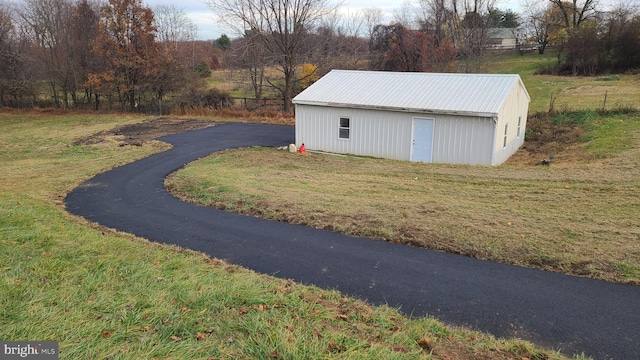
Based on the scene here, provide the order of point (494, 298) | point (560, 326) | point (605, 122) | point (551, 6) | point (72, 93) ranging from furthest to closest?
point (551, 6) → point (72, 93) → point (605, 122) → point (494, 298) → point (560, 326)

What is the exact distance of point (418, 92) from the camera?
58.2ft

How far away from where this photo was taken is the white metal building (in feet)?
51.8

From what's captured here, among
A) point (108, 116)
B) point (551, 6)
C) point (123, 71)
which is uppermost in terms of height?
point (551, 6)

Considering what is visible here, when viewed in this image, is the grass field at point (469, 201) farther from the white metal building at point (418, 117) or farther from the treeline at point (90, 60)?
the treeline at point (90, 60)

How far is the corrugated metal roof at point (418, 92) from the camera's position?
632 inches

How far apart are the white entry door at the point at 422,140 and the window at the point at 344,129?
115 inches

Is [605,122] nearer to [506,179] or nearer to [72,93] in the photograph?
[506,179]

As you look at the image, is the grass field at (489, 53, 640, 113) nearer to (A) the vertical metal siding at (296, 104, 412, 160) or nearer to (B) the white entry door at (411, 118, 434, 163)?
(B) the white entry door at (411, 118, 434, 163)

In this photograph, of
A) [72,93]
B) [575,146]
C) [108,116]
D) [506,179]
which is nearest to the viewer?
[506,179]

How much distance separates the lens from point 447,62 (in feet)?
123

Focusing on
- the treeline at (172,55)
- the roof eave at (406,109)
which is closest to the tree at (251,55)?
the treeline at (172,55)

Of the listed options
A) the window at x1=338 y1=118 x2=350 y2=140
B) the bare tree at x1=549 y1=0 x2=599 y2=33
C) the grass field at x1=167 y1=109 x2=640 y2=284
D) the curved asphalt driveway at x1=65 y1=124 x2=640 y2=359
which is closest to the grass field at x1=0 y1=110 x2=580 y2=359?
the curved asphalt driveway at x1=65 y1=124 x2=640 y2=359

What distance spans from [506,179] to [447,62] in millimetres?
27543

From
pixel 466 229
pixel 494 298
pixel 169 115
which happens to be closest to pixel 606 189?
pixel 466 229
